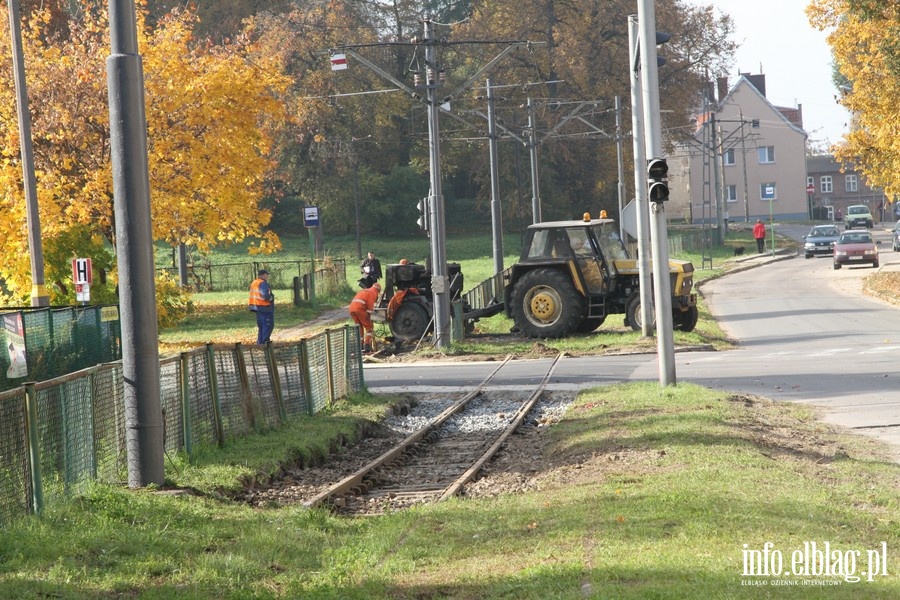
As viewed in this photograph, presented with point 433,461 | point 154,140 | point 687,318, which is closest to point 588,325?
point 687,318

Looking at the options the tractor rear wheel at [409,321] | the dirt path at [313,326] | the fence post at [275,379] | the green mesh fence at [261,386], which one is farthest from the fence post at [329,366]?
the dirt path at [313,326]

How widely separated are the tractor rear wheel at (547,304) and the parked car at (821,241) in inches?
1601

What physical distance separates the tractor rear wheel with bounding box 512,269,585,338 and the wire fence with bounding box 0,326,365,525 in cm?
965

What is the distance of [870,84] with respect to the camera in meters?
39.8

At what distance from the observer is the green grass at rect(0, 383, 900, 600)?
23.5 feet

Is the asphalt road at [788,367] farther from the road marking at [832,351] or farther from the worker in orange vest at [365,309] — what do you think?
the worker in orange vest at [365,309]

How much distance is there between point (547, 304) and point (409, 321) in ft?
11.5

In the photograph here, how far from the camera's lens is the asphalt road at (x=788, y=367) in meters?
17.8

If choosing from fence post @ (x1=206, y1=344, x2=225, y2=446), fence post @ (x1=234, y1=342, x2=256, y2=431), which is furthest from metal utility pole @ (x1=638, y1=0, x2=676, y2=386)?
fence post @ (x1=206, y1=344, x2=225, y2=446)

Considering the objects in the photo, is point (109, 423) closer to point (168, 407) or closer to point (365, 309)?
point (168, 407)

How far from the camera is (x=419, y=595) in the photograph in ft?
23.7

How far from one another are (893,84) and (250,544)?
3334 cm

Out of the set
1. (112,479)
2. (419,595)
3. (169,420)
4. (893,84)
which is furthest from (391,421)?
(893,84)

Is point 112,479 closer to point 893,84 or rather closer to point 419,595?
point 419,595
